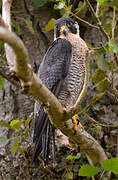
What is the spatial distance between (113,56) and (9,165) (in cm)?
135

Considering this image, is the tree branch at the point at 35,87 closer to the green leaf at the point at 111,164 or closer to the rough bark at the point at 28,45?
the green leaf at the point at 111,164

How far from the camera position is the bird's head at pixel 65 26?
2411mm

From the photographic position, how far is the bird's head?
7.91 feet

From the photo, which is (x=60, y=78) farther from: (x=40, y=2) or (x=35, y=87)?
(x=40, y=2)

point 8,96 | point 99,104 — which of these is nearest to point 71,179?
point 99,104

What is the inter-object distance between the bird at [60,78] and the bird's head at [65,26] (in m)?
0.20

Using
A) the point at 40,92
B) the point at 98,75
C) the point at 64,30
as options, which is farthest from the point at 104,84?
the point at 40,92

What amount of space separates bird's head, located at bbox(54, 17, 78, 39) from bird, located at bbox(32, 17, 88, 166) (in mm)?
198

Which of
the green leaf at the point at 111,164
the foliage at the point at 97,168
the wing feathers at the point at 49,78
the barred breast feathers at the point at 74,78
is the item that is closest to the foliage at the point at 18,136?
the wing feathers at the point at 49,78

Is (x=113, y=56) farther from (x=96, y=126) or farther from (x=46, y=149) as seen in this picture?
(x=46, y=149)

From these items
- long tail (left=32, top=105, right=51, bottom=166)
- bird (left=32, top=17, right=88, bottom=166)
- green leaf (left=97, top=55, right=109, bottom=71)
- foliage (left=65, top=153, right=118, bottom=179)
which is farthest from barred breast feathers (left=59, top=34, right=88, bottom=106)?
foliage (left=65, top=153, right=118, bottom=179)

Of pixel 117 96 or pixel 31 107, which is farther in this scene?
pixel 31 107

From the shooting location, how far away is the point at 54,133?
6.73ft

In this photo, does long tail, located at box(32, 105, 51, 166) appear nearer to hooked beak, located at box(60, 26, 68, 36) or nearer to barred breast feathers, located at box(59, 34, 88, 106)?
barred breast feathers, located at box(59, 34, 88, 106)
